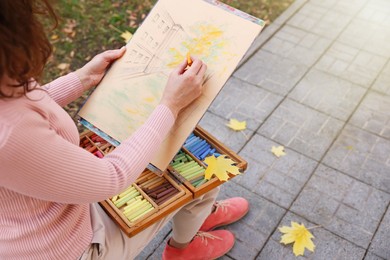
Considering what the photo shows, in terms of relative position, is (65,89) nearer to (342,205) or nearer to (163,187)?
(163,187)

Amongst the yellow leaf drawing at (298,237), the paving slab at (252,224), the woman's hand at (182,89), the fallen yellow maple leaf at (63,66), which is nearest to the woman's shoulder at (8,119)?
the woman's hand at (182,89)

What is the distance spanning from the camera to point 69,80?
5.86 feet

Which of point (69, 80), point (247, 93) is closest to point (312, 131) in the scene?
point (247, 93)

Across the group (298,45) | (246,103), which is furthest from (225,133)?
(298,45)

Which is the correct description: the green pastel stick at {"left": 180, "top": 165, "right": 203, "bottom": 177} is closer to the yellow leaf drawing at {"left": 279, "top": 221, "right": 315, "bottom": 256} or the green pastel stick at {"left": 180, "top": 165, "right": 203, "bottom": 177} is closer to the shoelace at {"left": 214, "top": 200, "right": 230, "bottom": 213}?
the shoelace at {"left": 214, "top": 200, "right": 230, "bottom": 213}

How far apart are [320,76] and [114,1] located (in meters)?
2.23

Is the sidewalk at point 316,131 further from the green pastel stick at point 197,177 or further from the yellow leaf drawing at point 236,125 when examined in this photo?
the green pastel stick at point 197,177

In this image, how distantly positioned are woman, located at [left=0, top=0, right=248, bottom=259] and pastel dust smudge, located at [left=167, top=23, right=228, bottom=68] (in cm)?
11

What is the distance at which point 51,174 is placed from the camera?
47.2 inches

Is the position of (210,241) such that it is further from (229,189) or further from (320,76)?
(320,76)

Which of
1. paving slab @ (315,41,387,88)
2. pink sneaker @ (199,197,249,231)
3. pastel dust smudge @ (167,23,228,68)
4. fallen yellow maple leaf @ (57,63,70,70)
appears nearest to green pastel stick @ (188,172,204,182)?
pastel dust smudge @ (167,23,228,68)

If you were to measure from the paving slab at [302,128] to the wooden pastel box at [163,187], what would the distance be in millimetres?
1259

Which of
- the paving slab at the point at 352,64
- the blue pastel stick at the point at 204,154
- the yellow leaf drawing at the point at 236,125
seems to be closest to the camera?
the blue pastel stick at the point at 204,154

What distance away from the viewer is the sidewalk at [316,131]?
254 centimetres
